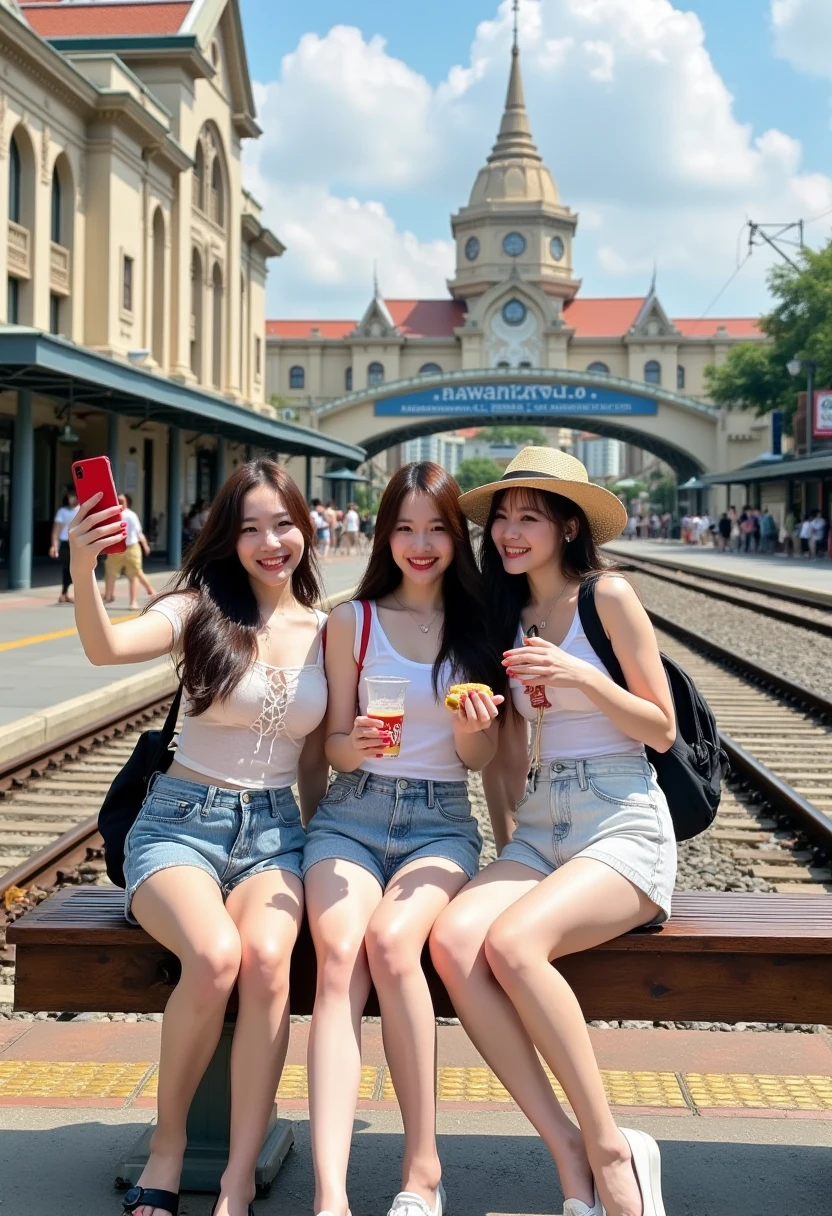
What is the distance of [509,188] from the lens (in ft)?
411

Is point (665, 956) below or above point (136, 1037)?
above

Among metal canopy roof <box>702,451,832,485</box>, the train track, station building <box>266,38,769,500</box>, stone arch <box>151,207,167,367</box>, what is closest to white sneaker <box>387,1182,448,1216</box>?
the train track

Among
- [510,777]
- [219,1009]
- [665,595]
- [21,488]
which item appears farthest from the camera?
[665,595]

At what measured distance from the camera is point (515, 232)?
400 ft

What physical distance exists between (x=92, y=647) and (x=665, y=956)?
1.70 m

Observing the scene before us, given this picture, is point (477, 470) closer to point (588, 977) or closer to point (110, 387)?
point (110, 387)

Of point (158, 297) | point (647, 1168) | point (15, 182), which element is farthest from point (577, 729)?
point (158, 297)

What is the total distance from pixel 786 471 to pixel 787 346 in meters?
18.1

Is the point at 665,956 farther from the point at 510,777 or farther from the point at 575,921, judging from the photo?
the point at 510,777

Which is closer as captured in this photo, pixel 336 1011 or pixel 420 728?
pixel 336 1011

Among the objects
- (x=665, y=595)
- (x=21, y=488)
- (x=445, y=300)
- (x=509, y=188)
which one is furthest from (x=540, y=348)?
(x=21, y=488)

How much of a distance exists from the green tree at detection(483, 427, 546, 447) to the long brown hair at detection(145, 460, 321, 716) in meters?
137

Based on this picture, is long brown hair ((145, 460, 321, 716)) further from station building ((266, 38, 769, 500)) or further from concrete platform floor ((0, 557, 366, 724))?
station building ((266, 38, 769, 500))

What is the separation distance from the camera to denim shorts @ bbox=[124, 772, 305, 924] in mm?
3521
